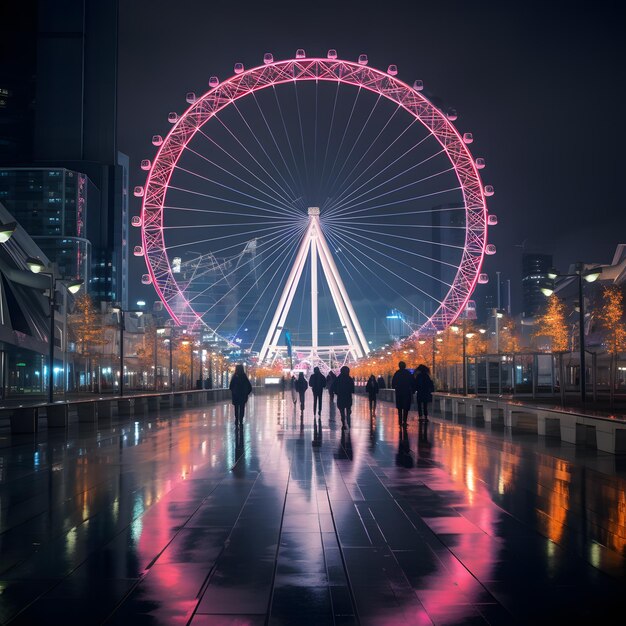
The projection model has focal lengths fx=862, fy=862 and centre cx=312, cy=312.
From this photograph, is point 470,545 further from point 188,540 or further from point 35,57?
point 35,57

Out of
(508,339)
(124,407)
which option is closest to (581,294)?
(124,407)

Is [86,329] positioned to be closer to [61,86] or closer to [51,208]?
[51,208]

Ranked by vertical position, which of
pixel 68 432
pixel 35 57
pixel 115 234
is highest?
pixel 35 57

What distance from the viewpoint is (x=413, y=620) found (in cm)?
527

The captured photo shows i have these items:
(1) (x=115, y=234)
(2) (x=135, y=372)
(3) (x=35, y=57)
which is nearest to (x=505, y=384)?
(2) (x=135, y=372)

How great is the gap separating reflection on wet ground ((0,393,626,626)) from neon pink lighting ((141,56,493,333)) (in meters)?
32.6

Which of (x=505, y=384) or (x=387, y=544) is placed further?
(x=505, y=384)

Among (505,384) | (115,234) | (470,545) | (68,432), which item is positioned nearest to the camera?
(470,545)

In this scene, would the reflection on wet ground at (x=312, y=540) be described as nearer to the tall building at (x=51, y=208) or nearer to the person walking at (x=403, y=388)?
the person walking at (x=403, y=388)

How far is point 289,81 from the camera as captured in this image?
4759cm

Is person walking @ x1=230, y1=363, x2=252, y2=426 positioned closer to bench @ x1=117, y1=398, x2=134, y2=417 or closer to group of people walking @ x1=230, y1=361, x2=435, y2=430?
group of people walking @ x1=230, y1=361, x2=435, y2=430

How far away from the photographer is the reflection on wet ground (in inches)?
219

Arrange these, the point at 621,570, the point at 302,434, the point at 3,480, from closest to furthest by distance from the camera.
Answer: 1. the point at 621,570
2. the point at 3,480
3. the point at 302,434

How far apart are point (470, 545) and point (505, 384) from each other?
1634 inches
